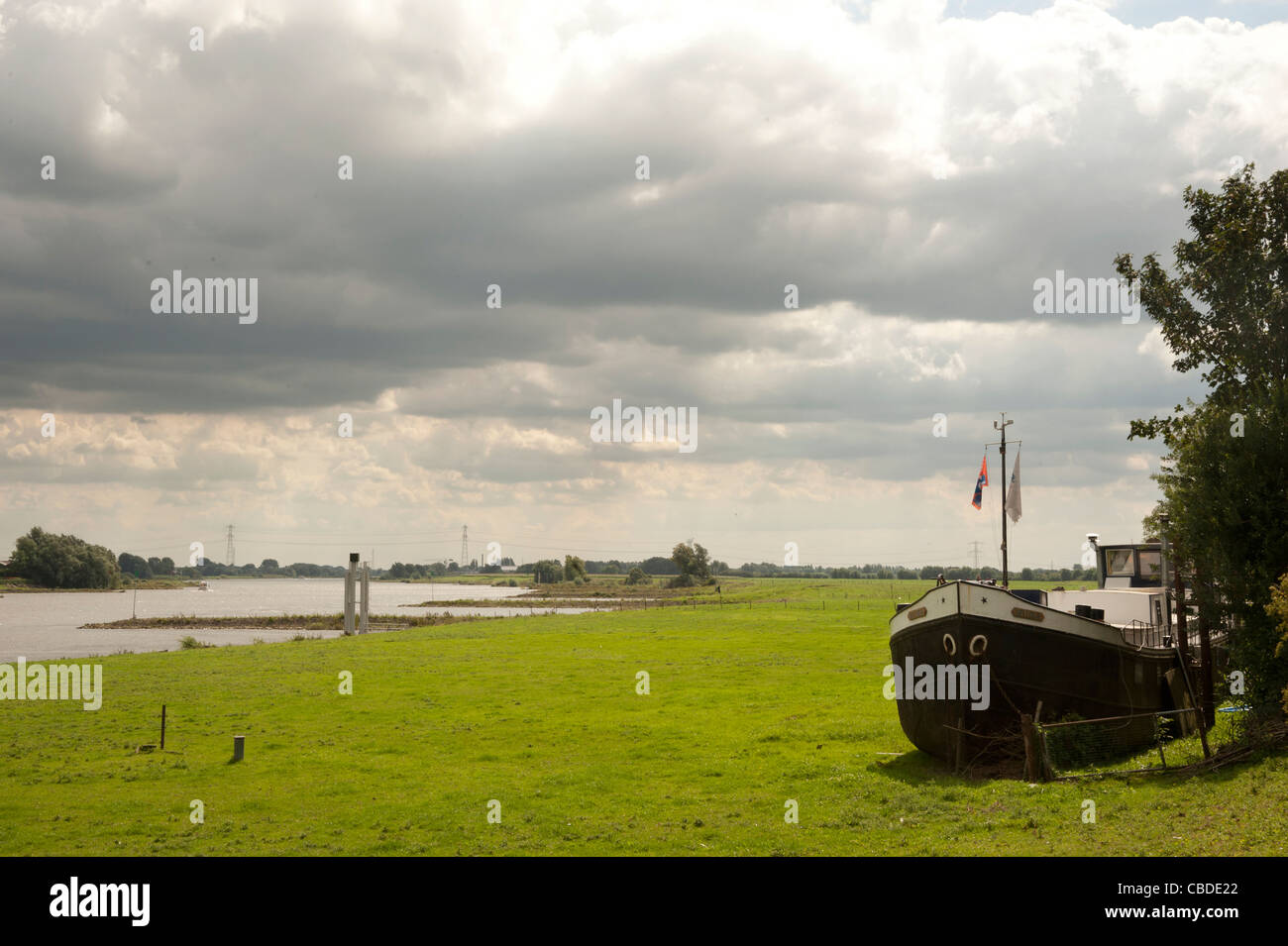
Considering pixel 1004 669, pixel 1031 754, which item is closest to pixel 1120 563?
pixel 1004 669

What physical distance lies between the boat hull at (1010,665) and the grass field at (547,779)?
1419 mm

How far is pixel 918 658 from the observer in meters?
23.5

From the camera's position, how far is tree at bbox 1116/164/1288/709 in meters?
22.1

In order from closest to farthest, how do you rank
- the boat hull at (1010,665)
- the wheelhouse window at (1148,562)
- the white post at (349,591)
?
the boat hull at (1010,665) < the wheelhouse window at (1148,562) < the white post at (349,591)

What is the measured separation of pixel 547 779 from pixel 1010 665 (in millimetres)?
11163

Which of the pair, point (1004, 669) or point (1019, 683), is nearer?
point (1004, 669)

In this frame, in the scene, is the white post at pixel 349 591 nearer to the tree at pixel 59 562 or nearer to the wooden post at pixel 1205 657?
the wooden post at pixel 1205 657

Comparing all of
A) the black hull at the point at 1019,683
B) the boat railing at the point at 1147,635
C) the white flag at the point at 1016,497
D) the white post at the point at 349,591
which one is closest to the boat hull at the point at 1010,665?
the black hull at the point at 1019,683

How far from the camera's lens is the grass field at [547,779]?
1656cm

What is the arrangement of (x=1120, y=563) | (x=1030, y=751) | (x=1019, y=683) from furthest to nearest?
1. (x=1120, y=563)
2. (x=1019, y=683)
3. (x=1030, y=751)

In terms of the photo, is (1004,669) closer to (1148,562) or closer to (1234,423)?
(1234,423)

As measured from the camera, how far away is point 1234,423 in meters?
23.5
